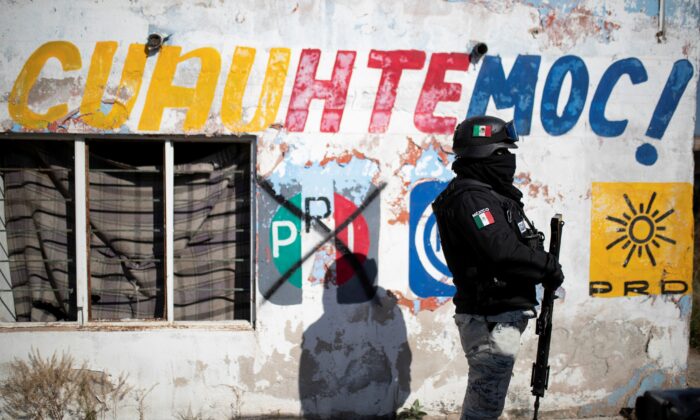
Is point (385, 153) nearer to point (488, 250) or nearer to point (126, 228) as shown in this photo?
point (488, 250)

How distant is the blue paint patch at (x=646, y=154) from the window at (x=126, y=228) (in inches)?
112

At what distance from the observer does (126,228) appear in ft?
13.5

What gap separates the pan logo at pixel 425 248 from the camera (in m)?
4.14

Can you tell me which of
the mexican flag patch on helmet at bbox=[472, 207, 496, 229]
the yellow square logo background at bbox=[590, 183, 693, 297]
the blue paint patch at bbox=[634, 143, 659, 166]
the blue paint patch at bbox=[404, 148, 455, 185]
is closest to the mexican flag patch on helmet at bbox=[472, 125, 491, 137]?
the mexican flag patch on helmet at bbox=[472, 207, 496, 229]

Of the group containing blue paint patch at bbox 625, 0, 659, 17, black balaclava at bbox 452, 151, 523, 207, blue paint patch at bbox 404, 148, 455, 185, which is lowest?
black balaclava at bbox 452, 151, 523, 207

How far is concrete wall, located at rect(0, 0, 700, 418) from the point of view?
3930mm

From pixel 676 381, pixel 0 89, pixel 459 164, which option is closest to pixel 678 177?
pixel 676 381

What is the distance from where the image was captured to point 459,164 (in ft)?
10.3

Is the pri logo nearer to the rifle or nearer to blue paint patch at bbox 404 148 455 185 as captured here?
blue paint patch at bbox 404 148 455 185

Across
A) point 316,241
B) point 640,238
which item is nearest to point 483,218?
point 316,241

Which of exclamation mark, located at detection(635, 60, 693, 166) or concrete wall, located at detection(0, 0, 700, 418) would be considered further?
exclamation mark, located at detection(635, 60, 693, 166)

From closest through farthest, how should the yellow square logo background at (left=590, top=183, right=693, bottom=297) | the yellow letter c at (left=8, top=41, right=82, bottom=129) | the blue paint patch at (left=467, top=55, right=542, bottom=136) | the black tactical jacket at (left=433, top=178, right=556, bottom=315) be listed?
the black tactical jacket at (left=433, top=178, right=556, bottom=315) → the yellow letter c at (left=8, top=41, right=82, bottom=129) → the blue paint patch at (left=467, top=55, right=542, bottom=136) → the yellow square logo background at (left=590, top=183, right=693, bottom=297)

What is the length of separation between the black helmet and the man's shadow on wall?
1.32m

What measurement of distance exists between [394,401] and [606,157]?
2359 mm
